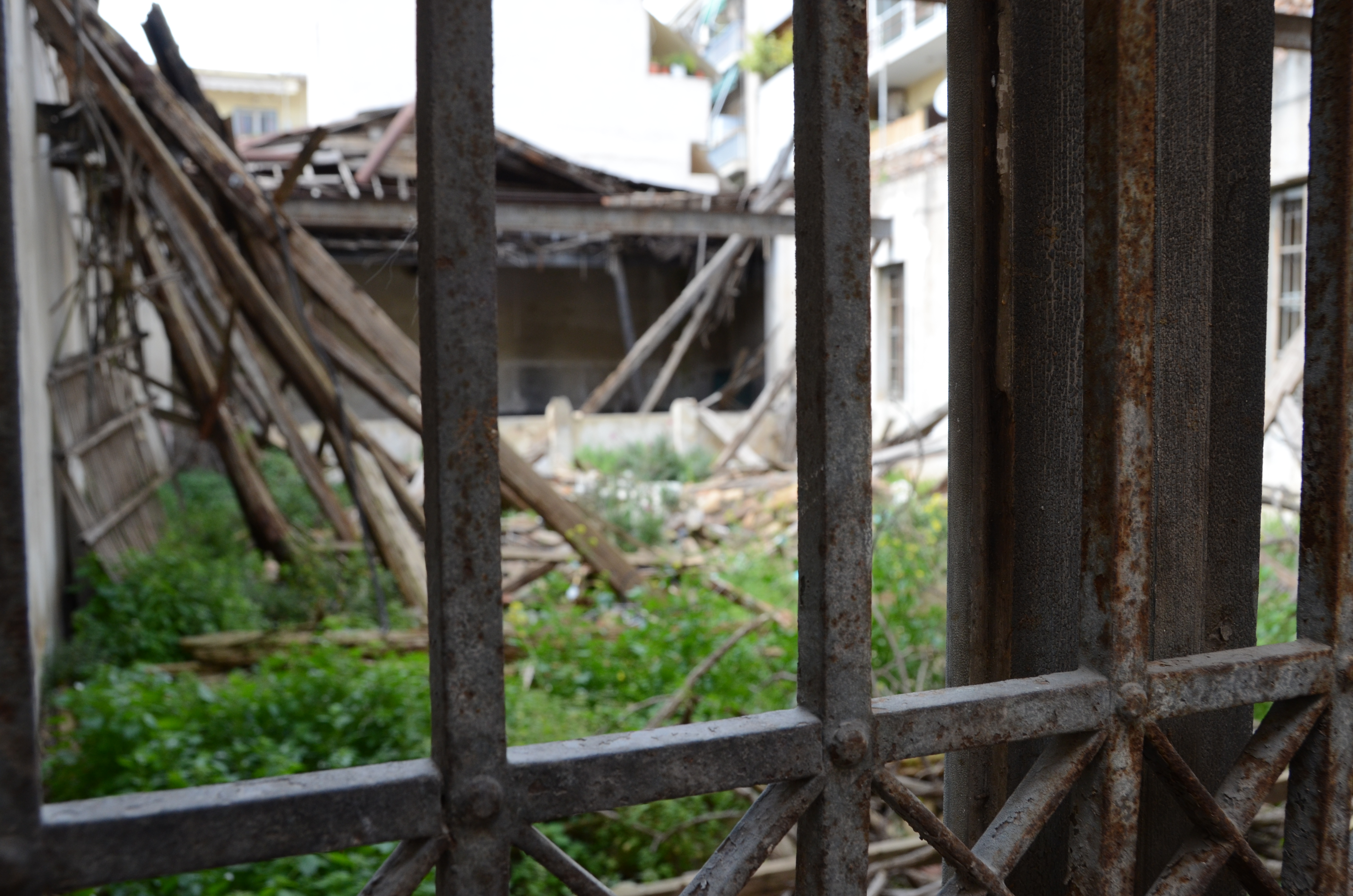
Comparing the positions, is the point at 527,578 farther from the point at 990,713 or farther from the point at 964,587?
the point at 990,713

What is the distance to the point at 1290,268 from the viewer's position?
9242 mm

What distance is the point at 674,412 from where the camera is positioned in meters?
14.3

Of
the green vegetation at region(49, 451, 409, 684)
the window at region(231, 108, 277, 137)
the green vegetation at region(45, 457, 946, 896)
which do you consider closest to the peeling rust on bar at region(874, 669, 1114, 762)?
the green vegetation at region(45, 457, 946, 896)

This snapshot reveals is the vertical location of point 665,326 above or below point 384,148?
below

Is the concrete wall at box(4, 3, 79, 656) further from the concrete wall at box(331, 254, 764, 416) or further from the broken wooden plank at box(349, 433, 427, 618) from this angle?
the concrete wall at box(331, 254, 764, 416)

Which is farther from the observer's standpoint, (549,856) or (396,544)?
(396,544)

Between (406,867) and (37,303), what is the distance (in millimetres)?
6060

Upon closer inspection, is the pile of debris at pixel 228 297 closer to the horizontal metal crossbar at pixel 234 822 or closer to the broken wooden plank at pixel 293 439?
the broken wooden plank at pixel 293 439

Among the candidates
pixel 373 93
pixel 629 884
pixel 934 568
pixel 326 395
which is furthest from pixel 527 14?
pixel 629 884

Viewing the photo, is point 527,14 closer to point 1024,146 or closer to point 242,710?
point 242,710

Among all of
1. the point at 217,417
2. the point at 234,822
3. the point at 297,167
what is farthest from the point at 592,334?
the point at 234,822

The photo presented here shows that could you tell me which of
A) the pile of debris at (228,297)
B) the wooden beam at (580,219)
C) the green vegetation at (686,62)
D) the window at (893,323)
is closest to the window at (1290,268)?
the wooden beam at (580,219)

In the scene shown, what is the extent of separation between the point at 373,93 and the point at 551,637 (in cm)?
1343

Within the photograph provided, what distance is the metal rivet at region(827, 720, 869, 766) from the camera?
123 centimetres
